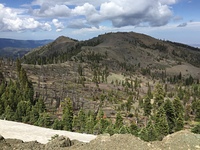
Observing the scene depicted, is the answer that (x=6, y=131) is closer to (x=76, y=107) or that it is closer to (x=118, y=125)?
(x=118, y=125)

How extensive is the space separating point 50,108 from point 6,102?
142 feet

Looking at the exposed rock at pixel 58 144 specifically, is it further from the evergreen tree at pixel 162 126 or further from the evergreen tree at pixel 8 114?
the evergreen tree at pixel 8 114

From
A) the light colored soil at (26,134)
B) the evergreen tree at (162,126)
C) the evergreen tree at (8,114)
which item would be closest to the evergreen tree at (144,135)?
the evergreen tree at (162,126)

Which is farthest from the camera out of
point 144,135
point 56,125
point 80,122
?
point 80,122

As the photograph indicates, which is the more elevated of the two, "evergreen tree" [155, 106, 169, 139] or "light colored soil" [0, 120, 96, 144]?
"light colored soil" [0, 120, 96, 144]

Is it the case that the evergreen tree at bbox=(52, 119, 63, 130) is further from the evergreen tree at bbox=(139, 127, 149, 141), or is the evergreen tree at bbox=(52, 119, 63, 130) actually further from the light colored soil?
the evergreen tree at bbox=(139, 127, 149, 141)

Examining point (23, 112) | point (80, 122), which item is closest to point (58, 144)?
point (80, 122)

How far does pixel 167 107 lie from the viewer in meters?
93.6

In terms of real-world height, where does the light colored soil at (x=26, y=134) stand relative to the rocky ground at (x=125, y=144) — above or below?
below

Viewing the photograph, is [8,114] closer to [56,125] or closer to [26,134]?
[56,125]

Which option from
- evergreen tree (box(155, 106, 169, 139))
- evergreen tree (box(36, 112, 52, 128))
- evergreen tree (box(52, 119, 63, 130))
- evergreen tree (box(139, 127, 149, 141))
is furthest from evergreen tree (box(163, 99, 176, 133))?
evergreen tree (box(36, 112, 52, 128))

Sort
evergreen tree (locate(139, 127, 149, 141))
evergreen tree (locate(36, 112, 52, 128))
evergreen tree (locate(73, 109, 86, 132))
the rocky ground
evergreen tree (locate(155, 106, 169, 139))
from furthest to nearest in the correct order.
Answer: evergreen tree (locate(73, 109, 86, 132)), evergreen tree (locate(36, 112, 52, 128)), evergreen tree (locate(155, 106, 169, 139)), evergreen tree (locate(139, 127, 149, 141)), the rocky ground

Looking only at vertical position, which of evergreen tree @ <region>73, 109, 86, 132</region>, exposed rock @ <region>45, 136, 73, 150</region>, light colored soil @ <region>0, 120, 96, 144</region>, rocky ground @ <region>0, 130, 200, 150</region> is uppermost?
rocky ground @ <region>0, 130, 200, 150</region>

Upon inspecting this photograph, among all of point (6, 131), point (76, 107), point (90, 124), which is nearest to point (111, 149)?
point (6, 131)
